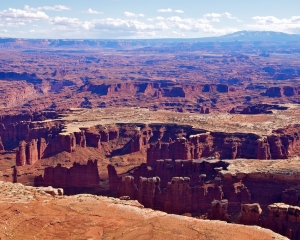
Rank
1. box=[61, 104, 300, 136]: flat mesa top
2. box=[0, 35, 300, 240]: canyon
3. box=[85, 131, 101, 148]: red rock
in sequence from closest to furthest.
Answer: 1. box=[0, 35, 300, 240]: canyon
2. box=[85, 131, 101, 148]: red rock
3. box=[61, 104, 300, 136]: flat mesa top

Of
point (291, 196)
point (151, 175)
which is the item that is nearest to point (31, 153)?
point (151, 175)

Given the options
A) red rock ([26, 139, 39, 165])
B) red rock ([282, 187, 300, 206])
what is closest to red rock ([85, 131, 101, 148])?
red rock ([26, 139, 39, 165])

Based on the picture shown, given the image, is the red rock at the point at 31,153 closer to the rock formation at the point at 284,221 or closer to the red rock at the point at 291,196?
the red rock at the point at 291,196

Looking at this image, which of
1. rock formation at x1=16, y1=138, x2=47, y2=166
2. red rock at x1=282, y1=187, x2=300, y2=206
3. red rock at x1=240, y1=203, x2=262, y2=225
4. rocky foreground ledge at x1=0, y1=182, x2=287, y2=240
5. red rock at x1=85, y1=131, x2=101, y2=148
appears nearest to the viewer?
rocky foreground ledge at x1=0, y1=182, x2=287, y2=240

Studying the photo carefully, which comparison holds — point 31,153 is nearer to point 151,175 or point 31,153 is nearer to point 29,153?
point 29,153

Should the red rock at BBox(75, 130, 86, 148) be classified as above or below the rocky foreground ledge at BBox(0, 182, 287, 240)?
below

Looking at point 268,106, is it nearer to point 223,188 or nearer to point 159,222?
point 223,188

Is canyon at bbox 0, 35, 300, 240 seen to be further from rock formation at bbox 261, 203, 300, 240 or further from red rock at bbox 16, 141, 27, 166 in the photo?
red rock at bbox 16, 141, 27, 166
